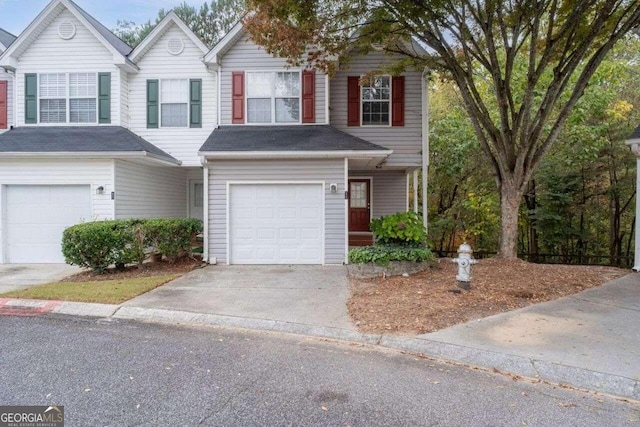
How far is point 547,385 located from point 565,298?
3.42m

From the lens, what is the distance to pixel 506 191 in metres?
8.92

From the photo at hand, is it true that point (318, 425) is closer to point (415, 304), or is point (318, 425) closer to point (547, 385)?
point (547, 385)

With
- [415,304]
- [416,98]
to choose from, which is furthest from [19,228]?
[416,98]

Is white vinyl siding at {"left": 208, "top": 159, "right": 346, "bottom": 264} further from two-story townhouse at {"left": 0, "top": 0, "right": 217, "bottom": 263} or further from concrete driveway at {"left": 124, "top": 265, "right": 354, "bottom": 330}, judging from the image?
two-story townhouse at {"left": 0, "top": 0, "right": 217, "bottom": 263}

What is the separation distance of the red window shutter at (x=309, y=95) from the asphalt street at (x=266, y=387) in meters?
7.65

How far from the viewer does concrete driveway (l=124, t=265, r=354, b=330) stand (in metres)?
5.72

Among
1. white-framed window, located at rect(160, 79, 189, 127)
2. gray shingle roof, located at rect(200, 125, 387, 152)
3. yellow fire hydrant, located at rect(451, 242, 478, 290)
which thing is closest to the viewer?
yellow fire hydrant, located at rect(451, 242, 478, 290)

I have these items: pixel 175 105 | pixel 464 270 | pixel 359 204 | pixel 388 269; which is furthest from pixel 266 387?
pixel 175 105

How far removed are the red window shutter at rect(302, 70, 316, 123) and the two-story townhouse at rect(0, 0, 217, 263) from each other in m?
3.28

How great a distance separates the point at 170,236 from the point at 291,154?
3.64 m

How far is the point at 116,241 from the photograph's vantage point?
867cm

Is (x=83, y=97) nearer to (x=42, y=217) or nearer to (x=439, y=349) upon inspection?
(x=42, y=217)

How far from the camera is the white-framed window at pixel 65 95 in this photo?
38.5 feet

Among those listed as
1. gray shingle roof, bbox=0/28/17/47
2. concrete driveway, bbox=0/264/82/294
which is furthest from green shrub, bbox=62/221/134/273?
gray shingle roof, bbox=0/28/17/47
